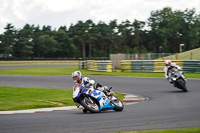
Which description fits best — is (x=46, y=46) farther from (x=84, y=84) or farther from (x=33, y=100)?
(x=84, y=84)

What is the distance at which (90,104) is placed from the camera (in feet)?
35.1

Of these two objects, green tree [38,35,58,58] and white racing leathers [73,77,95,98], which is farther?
green tree [38,35,58,58]

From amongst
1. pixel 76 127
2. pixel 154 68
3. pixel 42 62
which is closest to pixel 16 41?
Answer: pixel 42 62

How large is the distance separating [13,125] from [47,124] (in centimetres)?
76

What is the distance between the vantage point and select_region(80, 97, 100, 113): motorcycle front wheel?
34.9ft

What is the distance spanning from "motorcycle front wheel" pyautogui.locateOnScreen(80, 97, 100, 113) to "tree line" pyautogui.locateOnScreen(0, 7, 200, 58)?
91.6 meters

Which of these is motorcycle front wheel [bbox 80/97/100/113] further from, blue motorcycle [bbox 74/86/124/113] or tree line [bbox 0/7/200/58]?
tree line [bbox 0/7/200/58]

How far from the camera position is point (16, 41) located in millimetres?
95188

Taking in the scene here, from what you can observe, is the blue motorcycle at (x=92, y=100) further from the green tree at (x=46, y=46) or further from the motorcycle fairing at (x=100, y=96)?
the green tree at (x=46, y=46)

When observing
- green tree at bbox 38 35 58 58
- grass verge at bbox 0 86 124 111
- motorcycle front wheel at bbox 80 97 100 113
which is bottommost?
grass verge at bbox 0 86 124 111

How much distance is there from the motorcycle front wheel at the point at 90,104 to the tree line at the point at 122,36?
91591 mm

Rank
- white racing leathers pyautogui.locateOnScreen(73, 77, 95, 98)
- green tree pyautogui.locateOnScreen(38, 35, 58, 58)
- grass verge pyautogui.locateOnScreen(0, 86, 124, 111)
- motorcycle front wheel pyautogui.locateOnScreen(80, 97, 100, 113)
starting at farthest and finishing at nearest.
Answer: green tree pyautogui.locateOnScreen(38, 35, 58, 58) → grass verge pyautogui.locateOnScreen(0, 86, 124, 111) → motorcycle front wheel pyautogui.locateOnScreen(80, 97, 100, 113) → white racing leathers pyautogui.locateOnScreen(73, 77, 95, 98)

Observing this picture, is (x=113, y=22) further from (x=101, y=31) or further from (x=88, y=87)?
(x=88, y=87)

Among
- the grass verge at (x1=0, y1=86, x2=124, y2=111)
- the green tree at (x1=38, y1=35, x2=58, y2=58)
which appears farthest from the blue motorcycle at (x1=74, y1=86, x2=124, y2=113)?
the green tree at (x1=38, y1=35, x2=58, y2=58)
